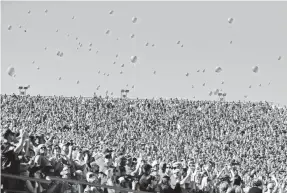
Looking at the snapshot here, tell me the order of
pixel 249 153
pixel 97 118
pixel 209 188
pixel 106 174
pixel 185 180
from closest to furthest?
Answer: pixel 106 174, pixel 185 180, pixel 209 188, pixel 249 153, pixel 97 118

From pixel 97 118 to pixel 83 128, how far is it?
11.8ft

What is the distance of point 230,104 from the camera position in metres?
57.6

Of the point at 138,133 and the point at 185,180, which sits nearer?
the point at 185,180

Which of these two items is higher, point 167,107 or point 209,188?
point 167,107

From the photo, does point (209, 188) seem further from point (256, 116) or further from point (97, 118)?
point (256, 116)

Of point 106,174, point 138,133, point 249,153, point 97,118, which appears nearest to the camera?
point 106,174

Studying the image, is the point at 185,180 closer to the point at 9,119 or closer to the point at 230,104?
the point at 9,119

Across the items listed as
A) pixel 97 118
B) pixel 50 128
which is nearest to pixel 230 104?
pixel 97 118

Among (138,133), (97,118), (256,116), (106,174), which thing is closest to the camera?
(106,174)

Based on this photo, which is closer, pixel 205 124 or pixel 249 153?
pixel 249 153

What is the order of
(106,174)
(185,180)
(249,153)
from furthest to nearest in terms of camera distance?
1. (249,153)
2. (185,180)
3. (106,174)

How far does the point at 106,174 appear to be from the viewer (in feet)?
37.2

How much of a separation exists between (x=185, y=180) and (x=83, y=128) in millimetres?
36912

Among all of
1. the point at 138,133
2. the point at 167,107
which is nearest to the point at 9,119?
the point at 138,133
